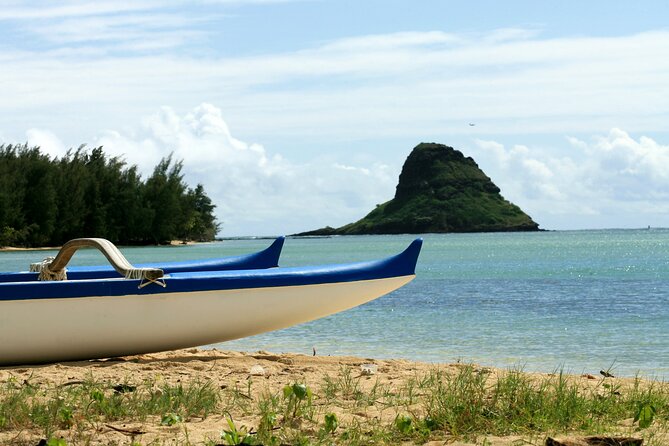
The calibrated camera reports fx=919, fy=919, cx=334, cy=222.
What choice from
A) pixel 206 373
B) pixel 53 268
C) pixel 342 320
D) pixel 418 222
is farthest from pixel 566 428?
pixel 418 222

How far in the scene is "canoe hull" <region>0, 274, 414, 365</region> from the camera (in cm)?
742

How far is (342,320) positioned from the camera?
1434cm

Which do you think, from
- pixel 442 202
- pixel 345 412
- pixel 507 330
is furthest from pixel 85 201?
pixel 442 202

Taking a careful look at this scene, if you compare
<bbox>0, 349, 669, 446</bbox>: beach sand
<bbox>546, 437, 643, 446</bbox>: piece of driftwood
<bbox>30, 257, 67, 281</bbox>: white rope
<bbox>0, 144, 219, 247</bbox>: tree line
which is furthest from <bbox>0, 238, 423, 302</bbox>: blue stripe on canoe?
<bbox>0, 144, 219, 247</bbox>: tree line

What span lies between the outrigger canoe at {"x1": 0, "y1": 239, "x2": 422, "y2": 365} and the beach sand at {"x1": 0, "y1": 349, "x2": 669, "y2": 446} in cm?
17

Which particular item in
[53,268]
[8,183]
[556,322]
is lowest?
[556,322]

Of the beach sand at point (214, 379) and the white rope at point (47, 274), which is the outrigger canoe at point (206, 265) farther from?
the beach sand at point (214, 379)

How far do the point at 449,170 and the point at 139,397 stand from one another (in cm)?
15995

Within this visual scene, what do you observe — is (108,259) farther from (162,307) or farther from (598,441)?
(598,441)

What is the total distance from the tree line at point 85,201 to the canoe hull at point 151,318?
46.1m

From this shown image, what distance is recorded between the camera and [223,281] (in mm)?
7848

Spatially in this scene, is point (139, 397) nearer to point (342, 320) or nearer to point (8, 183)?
point (342, 320)

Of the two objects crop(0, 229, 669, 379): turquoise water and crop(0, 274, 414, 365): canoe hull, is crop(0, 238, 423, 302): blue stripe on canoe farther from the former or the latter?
crop(0, 229, 669, 379): turquoise water

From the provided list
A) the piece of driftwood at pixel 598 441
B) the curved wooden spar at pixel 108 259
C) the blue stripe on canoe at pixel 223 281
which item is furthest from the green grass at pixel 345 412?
the curved wooden spar at pixel 108 259
